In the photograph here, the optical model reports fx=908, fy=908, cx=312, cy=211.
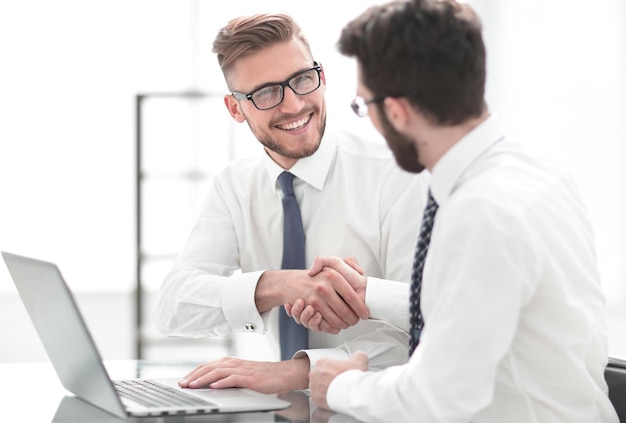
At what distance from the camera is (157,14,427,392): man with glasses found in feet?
7.63

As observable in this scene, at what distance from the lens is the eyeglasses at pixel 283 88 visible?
244cm

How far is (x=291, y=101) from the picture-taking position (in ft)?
7.97

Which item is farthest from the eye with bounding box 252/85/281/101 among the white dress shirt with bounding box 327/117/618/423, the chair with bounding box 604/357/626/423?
the chair with bounding box 604/357/626/423

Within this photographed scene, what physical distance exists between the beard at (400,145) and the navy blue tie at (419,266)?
12 centimetres

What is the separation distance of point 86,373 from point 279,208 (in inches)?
36.6

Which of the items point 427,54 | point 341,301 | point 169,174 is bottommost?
point 169,174

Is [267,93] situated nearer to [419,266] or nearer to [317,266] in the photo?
[317,266]

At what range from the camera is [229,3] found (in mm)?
6020

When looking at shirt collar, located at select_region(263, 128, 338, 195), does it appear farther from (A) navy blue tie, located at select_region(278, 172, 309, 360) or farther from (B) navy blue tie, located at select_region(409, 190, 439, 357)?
(B) navy blue tie, located at select_region(409, 190, 439, 357)

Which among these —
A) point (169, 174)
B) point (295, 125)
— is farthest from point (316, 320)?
point (169, 174)

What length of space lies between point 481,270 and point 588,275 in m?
0.32

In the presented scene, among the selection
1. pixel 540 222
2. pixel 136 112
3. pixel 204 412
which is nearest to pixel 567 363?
pixel 540 222

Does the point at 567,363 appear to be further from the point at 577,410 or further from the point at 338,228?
the point at 338,228

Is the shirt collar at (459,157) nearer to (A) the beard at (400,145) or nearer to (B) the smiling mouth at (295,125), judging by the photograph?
(A) the beard at (400,145)
